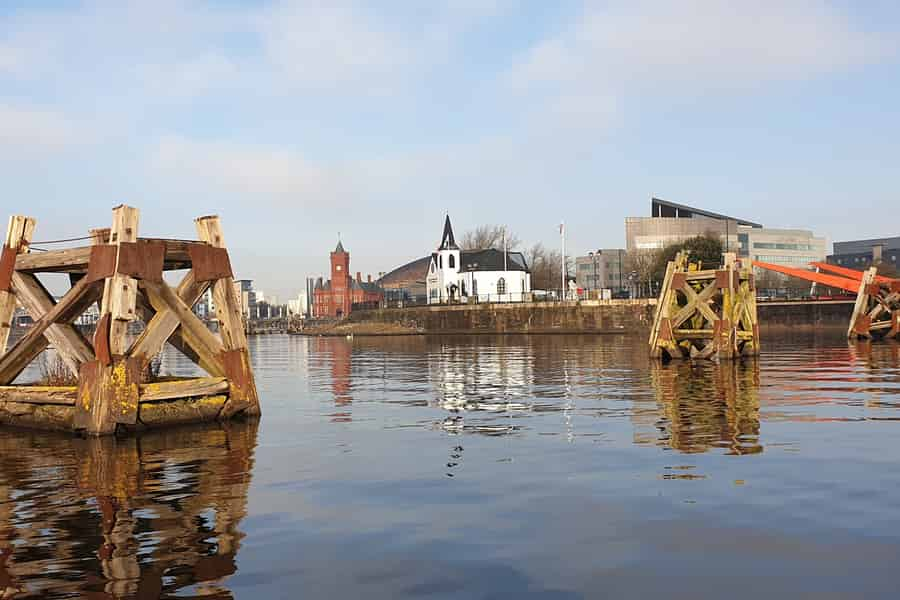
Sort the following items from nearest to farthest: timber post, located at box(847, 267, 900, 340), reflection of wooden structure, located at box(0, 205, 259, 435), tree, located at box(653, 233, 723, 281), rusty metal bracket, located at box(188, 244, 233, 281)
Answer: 1. reflection of wooden structure, located at box(0, 205, 259, 435)
2. rusty metal bracket, located at box(188, 244, 233, 281)
3. timber post, located at box(847, 267, 900, 340)
4. tree, located at box(653, 233, 723, 281)

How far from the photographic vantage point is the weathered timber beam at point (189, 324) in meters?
13.9

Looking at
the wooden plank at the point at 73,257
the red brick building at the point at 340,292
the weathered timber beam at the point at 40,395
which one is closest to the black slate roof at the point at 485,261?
the red brick building at the point at 340,292

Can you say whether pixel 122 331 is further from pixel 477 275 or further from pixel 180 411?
pixel 477 275

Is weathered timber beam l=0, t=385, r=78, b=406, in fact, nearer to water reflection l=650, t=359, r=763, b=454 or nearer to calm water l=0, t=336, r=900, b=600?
calm water l=0, t=336, r=900, b=600

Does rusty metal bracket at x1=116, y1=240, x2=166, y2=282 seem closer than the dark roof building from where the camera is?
Yes

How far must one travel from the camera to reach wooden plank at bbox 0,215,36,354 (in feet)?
51.0

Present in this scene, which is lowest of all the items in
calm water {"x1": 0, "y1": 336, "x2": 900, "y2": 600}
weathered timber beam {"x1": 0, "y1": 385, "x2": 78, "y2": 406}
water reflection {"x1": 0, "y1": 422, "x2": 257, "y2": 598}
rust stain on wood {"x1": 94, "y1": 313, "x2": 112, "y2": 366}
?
calm water {"x1": 0, "y1": 336, "x2": 900, "y2": 600}

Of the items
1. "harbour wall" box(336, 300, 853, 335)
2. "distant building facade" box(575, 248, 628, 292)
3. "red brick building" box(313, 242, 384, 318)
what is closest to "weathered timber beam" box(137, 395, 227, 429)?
"harbour wall" box(336, 300, 853, 335)

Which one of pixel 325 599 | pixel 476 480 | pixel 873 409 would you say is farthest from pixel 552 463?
pixel 873 409

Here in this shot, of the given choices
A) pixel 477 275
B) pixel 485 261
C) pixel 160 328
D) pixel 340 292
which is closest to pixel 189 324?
pixel 160 328

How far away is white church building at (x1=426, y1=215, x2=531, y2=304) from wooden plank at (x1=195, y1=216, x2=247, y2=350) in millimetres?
96019

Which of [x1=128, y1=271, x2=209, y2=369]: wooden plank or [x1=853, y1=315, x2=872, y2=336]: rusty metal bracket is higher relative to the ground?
[x1=128, y1=271, x2=209, y2=369]: wooden plank

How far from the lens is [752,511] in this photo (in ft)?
26.6

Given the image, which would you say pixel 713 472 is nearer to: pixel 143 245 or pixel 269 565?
pixel 269 565
